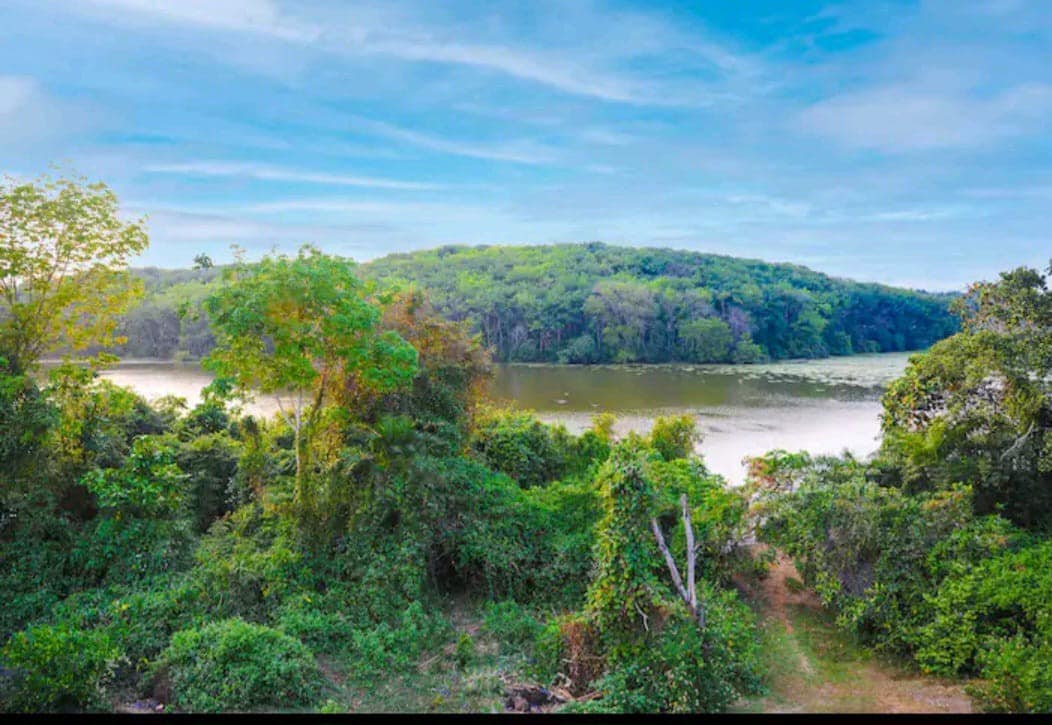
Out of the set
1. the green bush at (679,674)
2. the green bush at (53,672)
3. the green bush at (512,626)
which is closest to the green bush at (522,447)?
the green bush at (512,626)

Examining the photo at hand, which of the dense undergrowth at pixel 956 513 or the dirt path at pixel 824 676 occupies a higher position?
the dense undergrowth at pixel 956 513

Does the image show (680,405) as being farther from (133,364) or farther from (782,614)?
(133,364)

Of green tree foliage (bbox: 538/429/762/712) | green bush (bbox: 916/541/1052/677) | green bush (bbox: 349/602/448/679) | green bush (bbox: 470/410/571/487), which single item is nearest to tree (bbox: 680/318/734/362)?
green bush (bbox: 470/410/571/487)

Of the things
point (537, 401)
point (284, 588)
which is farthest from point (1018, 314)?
point (537, 401)

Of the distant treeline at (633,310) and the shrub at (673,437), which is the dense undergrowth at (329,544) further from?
the distant treeline at (633,310)

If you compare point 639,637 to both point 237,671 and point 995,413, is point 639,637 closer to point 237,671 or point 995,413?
point 237,671

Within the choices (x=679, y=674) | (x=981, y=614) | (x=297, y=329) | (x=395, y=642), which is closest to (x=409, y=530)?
(x=395, y=642)
